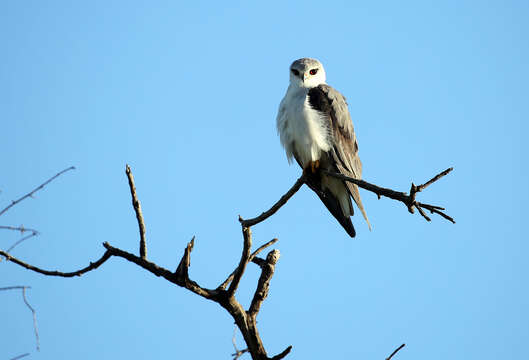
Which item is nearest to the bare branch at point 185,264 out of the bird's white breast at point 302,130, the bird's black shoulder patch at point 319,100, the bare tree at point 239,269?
the bare tree at point 239,269

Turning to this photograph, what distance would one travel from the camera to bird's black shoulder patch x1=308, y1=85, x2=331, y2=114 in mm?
5609

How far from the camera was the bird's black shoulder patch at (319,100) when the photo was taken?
5609 millimetres

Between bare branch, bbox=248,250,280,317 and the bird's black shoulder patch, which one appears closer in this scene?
bare branch, bbox=248,250,280,317

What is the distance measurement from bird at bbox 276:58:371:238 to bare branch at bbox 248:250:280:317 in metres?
1.40

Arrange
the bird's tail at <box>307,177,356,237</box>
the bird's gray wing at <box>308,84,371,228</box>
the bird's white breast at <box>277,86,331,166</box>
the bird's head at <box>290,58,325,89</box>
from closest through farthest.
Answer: the bird's white breast at <box>277,86,331,166</box> < the bird's gray wing at <box>308,84,371,228</box> < the bird's tail at <box>307,177,356,237</box> < the bird's head at <box>290,58,325,89</box>

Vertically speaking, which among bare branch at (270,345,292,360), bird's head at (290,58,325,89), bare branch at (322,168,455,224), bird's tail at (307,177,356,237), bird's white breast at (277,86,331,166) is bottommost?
bare branch at (270,345,292,360)

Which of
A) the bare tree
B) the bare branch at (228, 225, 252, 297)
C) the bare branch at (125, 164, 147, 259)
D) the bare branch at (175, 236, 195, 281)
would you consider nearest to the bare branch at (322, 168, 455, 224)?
the bare tree

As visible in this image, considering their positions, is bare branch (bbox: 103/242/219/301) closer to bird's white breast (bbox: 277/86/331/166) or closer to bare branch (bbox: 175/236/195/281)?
bare branch (bbox: 175/236/195/281)

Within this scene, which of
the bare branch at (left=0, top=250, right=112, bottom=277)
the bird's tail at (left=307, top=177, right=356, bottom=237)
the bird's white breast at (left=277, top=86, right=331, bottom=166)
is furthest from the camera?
the bird's tail at (left=307, top=177, right=356, bottom=237)

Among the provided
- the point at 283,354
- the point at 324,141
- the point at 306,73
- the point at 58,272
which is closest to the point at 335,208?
the point at 324,141

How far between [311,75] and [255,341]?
3390mm

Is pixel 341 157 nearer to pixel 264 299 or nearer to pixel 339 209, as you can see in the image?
pixel 339 209

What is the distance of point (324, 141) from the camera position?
5.45 metres

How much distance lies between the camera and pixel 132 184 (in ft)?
11.3
